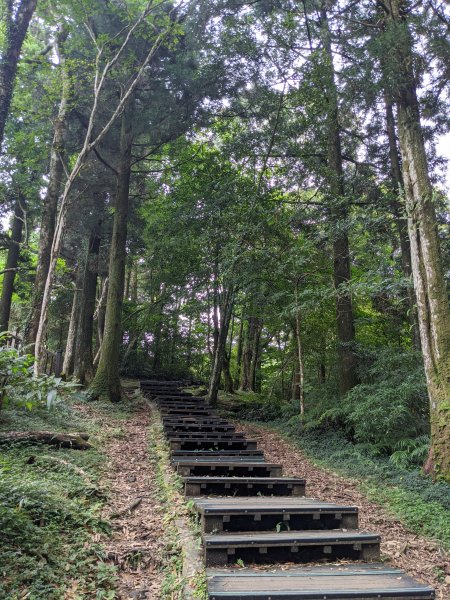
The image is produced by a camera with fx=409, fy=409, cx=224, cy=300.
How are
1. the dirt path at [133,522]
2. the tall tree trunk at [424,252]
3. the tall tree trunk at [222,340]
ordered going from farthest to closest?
the tall tree trunk at [222,340]
the tall tree trunk at [424,252]
the dirt path at [133,522]

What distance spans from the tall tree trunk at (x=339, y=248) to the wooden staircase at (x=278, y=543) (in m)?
4.99

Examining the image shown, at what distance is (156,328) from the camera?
58.5ft

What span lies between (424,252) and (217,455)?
190 inches

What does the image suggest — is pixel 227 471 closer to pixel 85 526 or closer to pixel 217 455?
pixel 217 455

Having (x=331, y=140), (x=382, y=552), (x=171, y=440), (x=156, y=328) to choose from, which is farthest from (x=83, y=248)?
(x=382, y=552)

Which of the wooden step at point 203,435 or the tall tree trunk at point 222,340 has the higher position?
the tall tree trunk at point 222,340

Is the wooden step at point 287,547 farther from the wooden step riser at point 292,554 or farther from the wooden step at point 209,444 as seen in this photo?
the wooden step at point 209,444

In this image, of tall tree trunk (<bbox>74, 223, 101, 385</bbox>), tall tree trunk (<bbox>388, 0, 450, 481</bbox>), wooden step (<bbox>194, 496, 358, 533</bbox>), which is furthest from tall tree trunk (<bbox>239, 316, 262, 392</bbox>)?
wooden step (<bbox>194, 496, 358, 533</bbox>)

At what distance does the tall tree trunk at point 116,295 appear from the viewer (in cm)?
1135

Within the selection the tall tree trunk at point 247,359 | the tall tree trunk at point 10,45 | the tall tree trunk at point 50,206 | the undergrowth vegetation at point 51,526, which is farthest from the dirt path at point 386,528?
the tall tree trunk at point 247,359

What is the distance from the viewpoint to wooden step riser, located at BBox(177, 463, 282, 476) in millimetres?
5566

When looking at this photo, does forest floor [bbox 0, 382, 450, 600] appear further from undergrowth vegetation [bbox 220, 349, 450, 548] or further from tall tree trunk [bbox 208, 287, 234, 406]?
tall tree trunk [bbox 208, 287, 234, 406]

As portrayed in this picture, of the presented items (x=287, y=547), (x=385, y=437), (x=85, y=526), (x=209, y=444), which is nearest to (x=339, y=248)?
(x=385, y=437)

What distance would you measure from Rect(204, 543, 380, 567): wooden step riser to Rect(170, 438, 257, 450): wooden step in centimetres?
351
